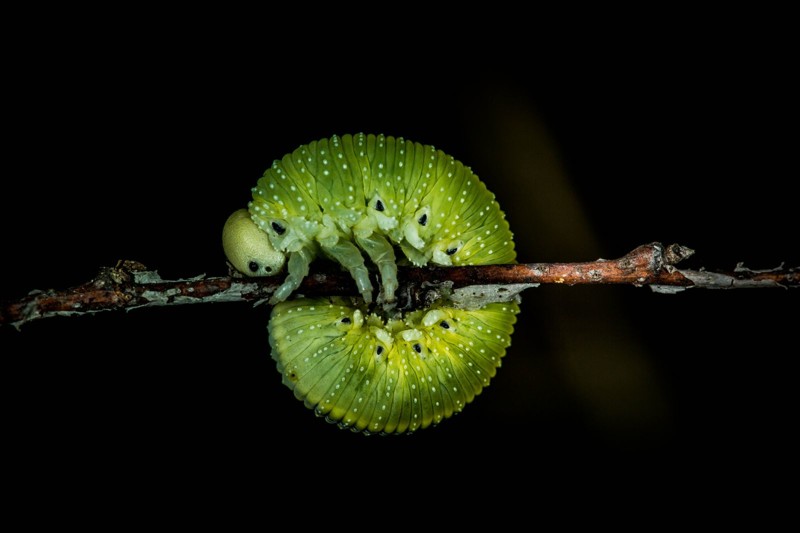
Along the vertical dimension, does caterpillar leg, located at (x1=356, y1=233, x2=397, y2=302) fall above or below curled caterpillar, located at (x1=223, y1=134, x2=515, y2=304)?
below

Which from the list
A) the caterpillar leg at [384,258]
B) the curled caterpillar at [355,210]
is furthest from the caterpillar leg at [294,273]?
the caterpillar leg at [384,258]

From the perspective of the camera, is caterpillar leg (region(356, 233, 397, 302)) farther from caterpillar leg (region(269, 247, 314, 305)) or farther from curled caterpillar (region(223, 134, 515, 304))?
caterpillar leg (region(269, 247, 314, 305))

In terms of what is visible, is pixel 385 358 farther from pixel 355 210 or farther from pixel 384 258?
pixel 355 210

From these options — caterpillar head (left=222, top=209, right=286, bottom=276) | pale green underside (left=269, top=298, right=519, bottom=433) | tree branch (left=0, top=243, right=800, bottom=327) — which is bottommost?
pale green underside (left=269, top=298, right=519, bottom=433)

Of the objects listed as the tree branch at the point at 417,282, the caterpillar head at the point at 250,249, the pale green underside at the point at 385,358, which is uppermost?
the caterpillar head at the point at 250,249

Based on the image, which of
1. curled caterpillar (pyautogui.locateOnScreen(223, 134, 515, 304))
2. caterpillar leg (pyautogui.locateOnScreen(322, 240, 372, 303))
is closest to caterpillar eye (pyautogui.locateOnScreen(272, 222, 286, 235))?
curled caterpillar (pyautogui.locateOnScreen(223, 134, 515, 304))

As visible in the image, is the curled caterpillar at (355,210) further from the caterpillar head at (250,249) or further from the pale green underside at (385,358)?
the pale green underside at (385,358)

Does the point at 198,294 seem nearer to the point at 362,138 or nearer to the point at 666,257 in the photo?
the point at 362,138
